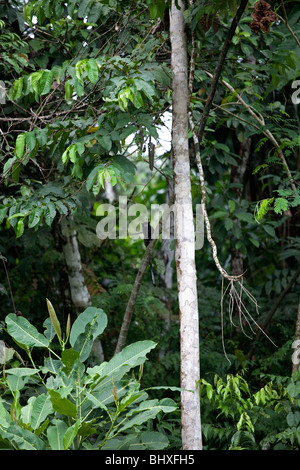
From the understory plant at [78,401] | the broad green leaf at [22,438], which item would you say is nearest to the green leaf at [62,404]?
the understory plant at [78,401]

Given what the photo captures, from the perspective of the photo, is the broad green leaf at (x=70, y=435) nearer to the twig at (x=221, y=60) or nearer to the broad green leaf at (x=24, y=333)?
the broad green leaf at (x=24, y=333)

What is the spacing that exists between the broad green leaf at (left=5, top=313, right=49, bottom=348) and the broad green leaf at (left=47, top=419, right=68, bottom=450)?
1.27ft

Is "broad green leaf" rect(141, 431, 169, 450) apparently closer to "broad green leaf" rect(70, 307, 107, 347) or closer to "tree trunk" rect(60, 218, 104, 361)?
"broad green leaf" rect(70, 307, 107, 347)

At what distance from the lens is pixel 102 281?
5012 millimetres

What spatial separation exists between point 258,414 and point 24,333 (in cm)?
148

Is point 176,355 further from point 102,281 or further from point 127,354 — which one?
point 127,354

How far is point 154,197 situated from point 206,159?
318 centimetres

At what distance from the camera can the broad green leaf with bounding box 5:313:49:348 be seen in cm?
244

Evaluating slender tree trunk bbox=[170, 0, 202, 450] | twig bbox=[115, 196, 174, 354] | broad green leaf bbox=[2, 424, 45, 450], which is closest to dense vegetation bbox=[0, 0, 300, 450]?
broad green leaf bbox=[2, 424, 45, 450]

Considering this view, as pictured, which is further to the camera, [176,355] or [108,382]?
[176,355]

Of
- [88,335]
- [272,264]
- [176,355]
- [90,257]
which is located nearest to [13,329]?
[88,335]

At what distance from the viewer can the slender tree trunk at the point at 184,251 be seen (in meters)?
2.47

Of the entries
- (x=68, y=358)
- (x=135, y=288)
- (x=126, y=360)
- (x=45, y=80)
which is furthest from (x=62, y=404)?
(x=45, y=80)
